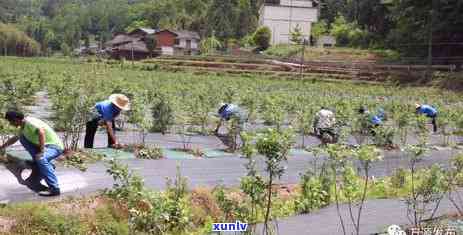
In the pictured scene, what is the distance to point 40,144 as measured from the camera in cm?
679

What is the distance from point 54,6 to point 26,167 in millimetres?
150626

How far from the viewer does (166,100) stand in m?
12.7

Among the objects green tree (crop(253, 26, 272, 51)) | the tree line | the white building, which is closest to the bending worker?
the tree line

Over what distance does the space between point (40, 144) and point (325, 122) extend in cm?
803

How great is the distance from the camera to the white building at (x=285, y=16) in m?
64.2

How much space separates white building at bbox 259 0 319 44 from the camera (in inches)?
2527

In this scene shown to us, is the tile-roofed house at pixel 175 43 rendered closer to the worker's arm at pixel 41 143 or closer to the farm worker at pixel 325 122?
the farm worker at pixel 325 122

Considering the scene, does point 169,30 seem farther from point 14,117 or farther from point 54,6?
point 54,6

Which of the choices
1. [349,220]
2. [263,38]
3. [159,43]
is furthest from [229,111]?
[159,43]

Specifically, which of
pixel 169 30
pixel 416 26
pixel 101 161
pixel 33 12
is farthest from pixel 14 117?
pixel 33 12

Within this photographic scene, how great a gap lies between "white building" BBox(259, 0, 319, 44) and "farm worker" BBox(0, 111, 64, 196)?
5761 centimetres

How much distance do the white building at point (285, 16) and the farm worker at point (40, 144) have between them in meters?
57.6

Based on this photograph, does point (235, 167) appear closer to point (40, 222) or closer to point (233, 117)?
point (233, 117)

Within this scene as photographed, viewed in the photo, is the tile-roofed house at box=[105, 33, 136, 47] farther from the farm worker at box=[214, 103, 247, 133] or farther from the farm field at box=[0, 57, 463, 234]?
the farm worker at box=[214, 103, 247, 133]
